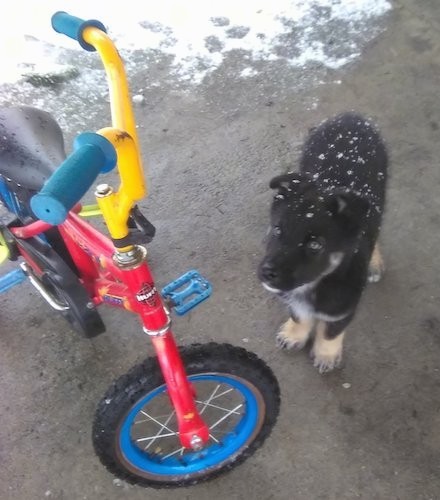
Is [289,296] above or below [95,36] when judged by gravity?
below

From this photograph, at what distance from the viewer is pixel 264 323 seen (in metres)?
2.26

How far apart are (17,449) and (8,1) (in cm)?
304

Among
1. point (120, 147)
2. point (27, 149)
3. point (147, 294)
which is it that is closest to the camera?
point (120, 147)

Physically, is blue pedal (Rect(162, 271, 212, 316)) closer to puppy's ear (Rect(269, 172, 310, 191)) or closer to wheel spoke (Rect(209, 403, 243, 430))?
puppy's ear (Rect(269, 172, 310, 191))

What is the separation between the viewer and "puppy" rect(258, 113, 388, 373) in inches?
62.9

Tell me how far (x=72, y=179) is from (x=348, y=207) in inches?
34.8

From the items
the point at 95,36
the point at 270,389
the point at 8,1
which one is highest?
the point at 95,36

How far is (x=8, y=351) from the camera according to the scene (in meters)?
2.24

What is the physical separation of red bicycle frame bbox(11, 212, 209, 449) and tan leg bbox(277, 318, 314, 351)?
616 mm

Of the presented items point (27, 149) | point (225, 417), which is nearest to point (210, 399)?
point (225, 417)

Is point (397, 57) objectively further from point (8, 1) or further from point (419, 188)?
point (8, 1)

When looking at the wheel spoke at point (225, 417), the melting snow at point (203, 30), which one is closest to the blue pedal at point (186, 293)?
the wheel spoke at point (225, 417)

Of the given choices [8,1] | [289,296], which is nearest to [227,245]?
[289,296]

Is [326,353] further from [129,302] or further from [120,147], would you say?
[120,147]
